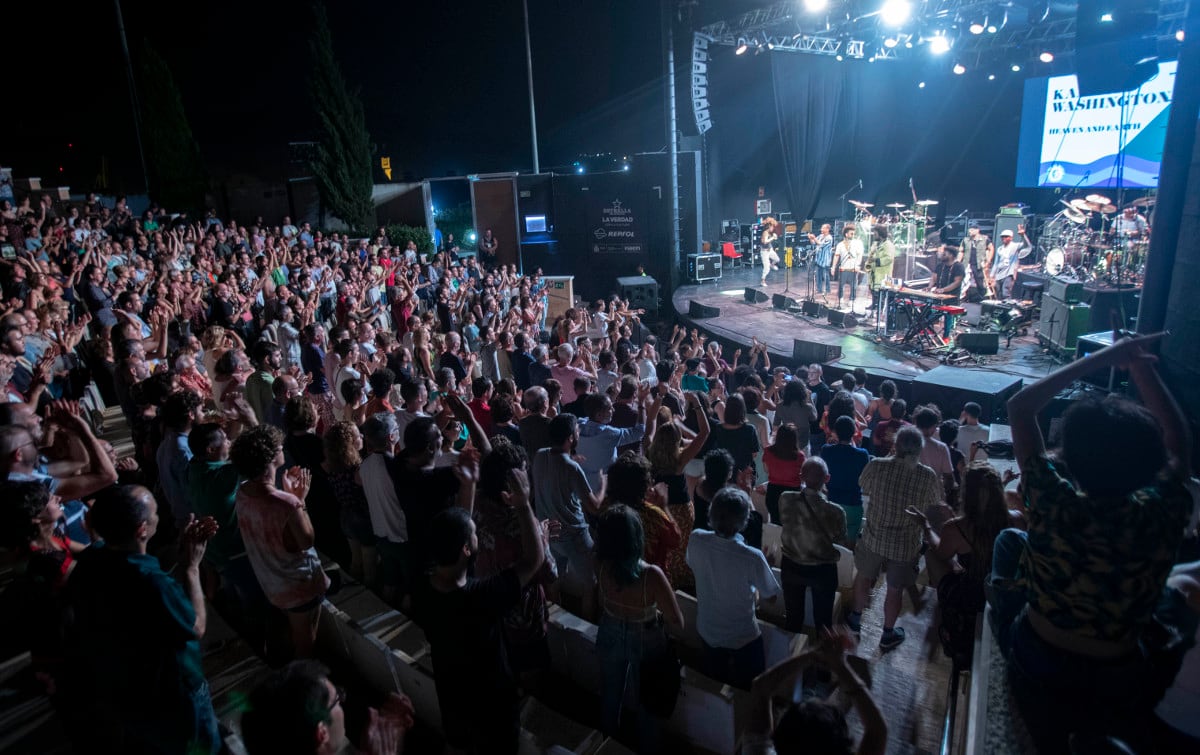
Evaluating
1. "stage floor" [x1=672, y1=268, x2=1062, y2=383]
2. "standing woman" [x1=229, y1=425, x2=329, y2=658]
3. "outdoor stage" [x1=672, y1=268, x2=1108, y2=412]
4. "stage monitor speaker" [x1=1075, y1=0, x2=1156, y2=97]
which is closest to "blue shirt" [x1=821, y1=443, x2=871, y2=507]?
"standing woman" [x1=229, y1=425, x2=329, y2=658]

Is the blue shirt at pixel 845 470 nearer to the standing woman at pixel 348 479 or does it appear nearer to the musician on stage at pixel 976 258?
the standing woman at pixel 348 479

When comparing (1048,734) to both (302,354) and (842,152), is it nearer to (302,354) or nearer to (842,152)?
(302,354)

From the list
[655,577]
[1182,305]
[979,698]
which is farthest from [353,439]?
[1182,305]

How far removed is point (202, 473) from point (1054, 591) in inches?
123

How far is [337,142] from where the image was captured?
17172 millimetres

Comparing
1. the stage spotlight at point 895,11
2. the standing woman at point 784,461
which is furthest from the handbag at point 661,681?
the stage spotlight at point 895,11

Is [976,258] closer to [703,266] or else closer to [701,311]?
[701,311]

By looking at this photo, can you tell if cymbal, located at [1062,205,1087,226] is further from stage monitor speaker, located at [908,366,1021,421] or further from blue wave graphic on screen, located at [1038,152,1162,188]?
stage monitor speaker, located at [908,366,1021,421]

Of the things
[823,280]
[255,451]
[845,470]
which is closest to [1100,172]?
[823,280]

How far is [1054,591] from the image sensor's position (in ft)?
5.71

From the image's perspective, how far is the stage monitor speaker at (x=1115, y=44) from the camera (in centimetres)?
446

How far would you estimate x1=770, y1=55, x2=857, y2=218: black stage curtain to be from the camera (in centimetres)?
1675

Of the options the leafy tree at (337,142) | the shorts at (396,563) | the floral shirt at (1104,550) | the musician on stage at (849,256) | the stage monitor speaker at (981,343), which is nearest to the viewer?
the floral shirt at (1104,550)

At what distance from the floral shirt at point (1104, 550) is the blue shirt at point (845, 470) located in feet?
6.93
